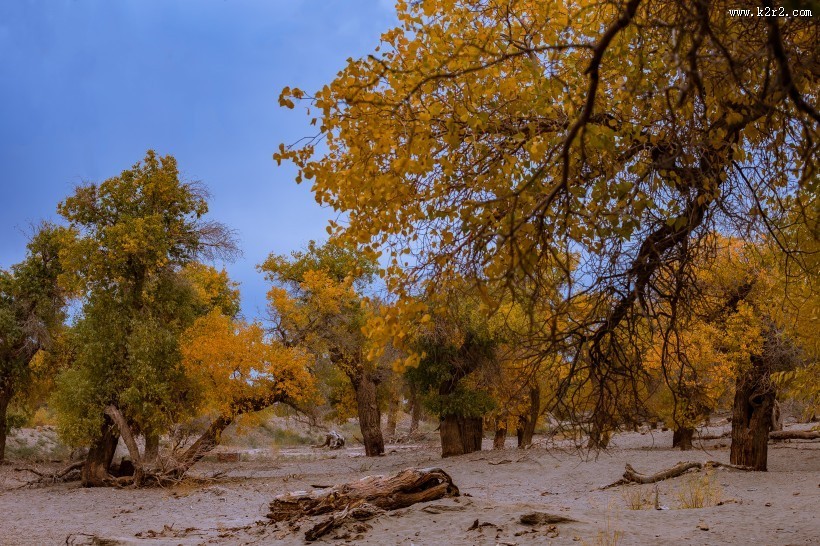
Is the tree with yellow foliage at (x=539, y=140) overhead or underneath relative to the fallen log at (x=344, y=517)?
overhead

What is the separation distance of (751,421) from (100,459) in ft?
52.3

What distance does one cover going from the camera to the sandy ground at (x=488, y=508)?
7.32 metres

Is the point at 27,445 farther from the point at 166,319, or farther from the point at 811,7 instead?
the point at 811,7

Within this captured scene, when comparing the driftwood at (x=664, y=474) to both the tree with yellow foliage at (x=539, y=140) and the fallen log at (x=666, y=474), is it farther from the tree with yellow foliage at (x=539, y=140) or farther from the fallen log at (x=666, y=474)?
the tree with yellow foliage at (x=539, y=140)

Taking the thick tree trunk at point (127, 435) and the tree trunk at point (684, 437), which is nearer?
the thick tree trunk at point (127, 435)

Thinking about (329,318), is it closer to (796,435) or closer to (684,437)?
(684,437)

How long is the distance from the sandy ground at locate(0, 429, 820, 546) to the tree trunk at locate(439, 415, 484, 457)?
1289mm

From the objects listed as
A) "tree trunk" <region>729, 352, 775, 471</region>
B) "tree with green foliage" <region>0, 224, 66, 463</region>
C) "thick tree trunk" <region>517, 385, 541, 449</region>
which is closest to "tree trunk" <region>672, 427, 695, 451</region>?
"thick tree trunk" <region>517, 385, 541, 449</region>

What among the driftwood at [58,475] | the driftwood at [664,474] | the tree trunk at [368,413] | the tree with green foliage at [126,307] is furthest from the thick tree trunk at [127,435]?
the driftwood at [664,474]

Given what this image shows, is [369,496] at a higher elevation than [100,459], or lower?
higher

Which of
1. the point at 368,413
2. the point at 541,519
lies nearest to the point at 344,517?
Answer: the point at 541,519

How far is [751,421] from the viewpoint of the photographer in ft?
47.1

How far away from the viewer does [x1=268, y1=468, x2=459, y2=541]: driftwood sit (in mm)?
8875

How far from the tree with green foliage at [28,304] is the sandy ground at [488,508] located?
380cm
